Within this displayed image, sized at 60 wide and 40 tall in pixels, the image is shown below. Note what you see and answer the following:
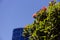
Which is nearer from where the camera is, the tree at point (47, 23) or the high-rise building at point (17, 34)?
the tree at point (47, 23)

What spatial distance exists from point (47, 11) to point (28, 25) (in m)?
2.12

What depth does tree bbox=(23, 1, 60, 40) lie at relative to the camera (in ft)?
41.8

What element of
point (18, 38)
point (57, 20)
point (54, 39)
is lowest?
point (54, 39)

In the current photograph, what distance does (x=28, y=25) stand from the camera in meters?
15.3

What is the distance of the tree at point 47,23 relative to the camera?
41.8ft

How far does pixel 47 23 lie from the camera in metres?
13.1

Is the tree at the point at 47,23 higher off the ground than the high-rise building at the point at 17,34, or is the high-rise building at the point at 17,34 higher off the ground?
the high-rise building at the point at 17,34

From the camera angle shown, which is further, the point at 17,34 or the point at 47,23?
the point at 17,34

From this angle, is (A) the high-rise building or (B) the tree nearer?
(B) the tree

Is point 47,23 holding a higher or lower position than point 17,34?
lower

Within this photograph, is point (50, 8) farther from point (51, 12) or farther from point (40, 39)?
point (40, 39)

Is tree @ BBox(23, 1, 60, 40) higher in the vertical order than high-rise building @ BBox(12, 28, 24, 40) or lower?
lower

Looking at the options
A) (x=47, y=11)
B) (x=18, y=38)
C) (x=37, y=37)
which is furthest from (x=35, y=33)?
(x=18, y=38)

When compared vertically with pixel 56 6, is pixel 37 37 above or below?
below
